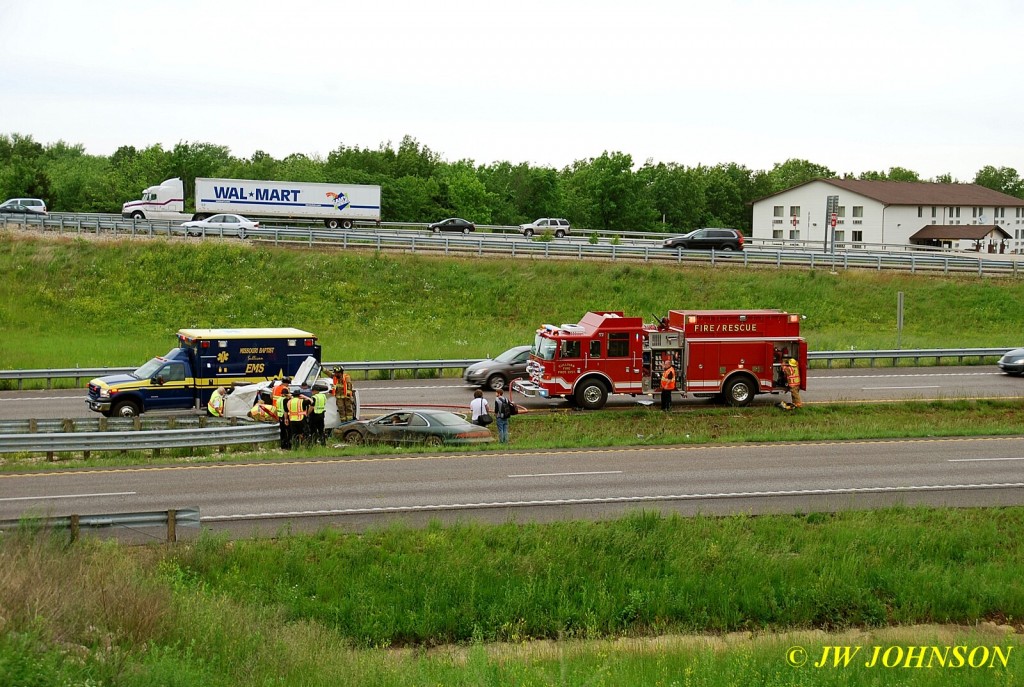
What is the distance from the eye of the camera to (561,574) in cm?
1609

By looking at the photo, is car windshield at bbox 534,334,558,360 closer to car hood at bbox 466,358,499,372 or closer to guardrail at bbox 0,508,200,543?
car hood at bbox 466,358,499,372

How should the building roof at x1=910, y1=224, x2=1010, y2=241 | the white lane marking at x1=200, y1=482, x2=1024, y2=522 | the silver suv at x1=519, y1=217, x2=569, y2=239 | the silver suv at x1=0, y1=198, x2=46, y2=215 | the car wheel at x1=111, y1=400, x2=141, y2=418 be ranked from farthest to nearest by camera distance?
the building roof at x1=910, y1=224, x2=1010, y2=241 → the silver suv at x1=519, y1=217, x2=569, y2=239 → the silver suv at x1=0, y1=198, x2=46, y2=215 → the car wheel at x1=111, y1=400, x2=141, y2=418 → the white lane marking at x1=200, y1=482, x2=1024, y2=522

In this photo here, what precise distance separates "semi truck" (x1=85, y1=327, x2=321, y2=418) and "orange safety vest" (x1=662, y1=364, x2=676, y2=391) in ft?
31.8

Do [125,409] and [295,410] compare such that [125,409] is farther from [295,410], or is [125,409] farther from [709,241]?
[709,241]

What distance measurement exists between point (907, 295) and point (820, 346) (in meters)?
10.8

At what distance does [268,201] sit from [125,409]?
118 ft

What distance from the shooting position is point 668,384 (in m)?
29.7

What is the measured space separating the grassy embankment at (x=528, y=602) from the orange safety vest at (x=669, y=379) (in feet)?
36.3

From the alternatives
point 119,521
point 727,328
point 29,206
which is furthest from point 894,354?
point 29,206

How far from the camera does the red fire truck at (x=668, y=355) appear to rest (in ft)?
97.9

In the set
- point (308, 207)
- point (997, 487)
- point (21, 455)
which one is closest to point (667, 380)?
point (997, 487)

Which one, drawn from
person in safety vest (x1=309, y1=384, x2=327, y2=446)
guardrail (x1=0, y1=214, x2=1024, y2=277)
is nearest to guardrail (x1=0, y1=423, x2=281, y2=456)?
person in safety vest (x1=309, y1=384, x2=327, y2=446)

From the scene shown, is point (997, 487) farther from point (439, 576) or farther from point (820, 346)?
point (820, 346)

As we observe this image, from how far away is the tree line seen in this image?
90.1 meters
